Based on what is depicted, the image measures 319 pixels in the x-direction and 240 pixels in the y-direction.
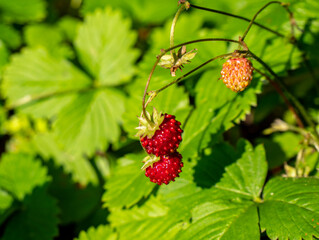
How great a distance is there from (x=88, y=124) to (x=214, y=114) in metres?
1.29

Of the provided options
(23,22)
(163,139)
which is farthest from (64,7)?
(163,139)

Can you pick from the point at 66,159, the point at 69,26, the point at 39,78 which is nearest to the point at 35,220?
the point at 66,159

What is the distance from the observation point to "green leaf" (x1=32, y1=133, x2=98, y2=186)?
10.2ft

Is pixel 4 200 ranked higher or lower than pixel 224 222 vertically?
higher

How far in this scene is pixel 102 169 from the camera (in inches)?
125

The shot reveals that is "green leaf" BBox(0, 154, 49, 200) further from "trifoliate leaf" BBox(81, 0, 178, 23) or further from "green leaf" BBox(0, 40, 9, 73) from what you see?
"trifoliate leaf" BBox(81, 0, 178, 23)

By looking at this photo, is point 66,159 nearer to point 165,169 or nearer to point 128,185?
point 128,185

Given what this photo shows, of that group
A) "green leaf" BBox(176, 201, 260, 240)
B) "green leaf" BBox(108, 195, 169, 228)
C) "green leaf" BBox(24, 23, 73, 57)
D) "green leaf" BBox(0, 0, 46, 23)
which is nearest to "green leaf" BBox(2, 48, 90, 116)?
"green leaf" BBox(24, 23, 73, 57)

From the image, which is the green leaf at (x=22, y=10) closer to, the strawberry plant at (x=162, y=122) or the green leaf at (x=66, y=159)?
the strawberry plant at (x=162, y=122)

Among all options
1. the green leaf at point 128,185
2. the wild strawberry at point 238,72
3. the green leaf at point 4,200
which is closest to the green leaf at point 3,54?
the green leaf at point 4,200

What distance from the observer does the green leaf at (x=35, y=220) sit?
2.46 metres

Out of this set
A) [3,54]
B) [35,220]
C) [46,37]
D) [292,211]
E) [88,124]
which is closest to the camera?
[292,211]

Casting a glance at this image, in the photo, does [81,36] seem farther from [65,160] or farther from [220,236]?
[220,236]

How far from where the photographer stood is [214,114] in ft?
7.00
